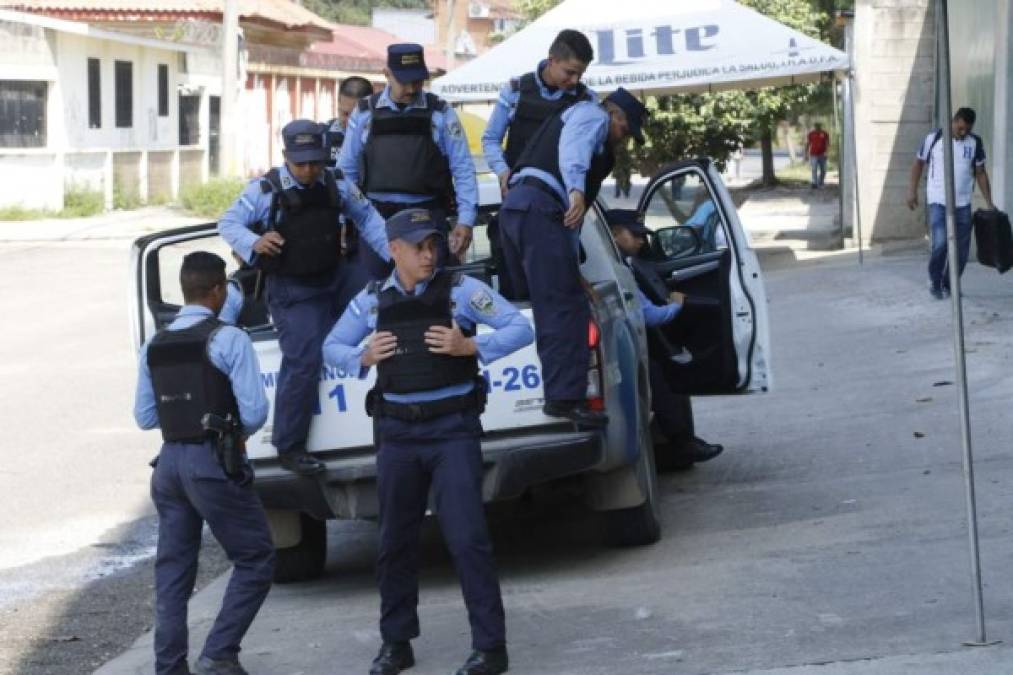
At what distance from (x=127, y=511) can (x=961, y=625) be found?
515cm

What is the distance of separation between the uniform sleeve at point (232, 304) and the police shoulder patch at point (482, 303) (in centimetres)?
198

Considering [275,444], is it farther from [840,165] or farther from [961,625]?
[840,165]

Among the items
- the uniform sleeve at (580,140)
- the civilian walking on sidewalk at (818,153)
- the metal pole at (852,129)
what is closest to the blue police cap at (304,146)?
the uniform sleeve at (580,140)

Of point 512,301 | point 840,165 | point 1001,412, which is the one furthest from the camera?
point 840,165

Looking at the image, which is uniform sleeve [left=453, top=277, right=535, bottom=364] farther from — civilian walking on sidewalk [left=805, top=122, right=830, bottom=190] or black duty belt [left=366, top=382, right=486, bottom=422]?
civilian walking on sidewalk [left=805, top=122, right=830, bottom=190]

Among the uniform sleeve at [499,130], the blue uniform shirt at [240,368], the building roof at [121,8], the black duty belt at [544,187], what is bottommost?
the blue uniform shirt at [240,368]

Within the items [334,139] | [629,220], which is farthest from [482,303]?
[334,139]

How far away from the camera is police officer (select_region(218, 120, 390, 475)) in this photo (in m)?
7.37

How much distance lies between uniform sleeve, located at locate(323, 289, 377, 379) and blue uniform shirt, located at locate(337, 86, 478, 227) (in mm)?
1903

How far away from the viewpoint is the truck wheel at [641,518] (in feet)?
26.1

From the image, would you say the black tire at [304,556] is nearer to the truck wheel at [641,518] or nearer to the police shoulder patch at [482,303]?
the truck wheel at [641,518]

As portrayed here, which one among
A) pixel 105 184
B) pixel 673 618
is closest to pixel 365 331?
pixel 673 618

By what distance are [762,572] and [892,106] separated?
1815 centimetres

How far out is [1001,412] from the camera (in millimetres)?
10820
